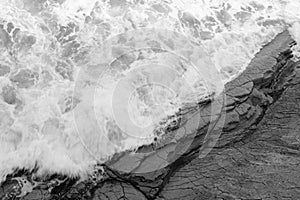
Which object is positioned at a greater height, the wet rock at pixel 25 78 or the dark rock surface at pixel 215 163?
the wet rock at pixel 25 78

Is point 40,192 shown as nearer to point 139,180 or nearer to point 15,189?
point 15,189

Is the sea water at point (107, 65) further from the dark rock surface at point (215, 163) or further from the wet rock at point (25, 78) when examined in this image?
the dark rock surface at point (215, 163)

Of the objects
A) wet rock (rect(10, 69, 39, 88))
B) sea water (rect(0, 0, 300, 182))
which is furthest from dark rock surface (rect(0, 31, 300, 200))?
wet rock (rect(10, 69, 39, 88))

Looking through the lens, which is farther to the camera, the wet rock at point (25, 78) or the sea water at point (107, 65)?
the wet rock at point (25, 78)

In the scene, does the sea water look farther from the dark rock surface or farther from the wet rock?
the dark rock surface

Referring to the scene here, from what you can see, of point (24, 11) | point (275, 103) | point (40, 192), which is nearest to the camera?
point (40, 192)

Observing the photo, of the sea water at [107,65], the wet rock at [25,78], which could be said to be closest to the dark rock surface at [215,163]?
the sea water at [107,65]

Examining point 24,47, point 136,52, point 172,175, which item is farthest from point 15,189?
point 136,52
